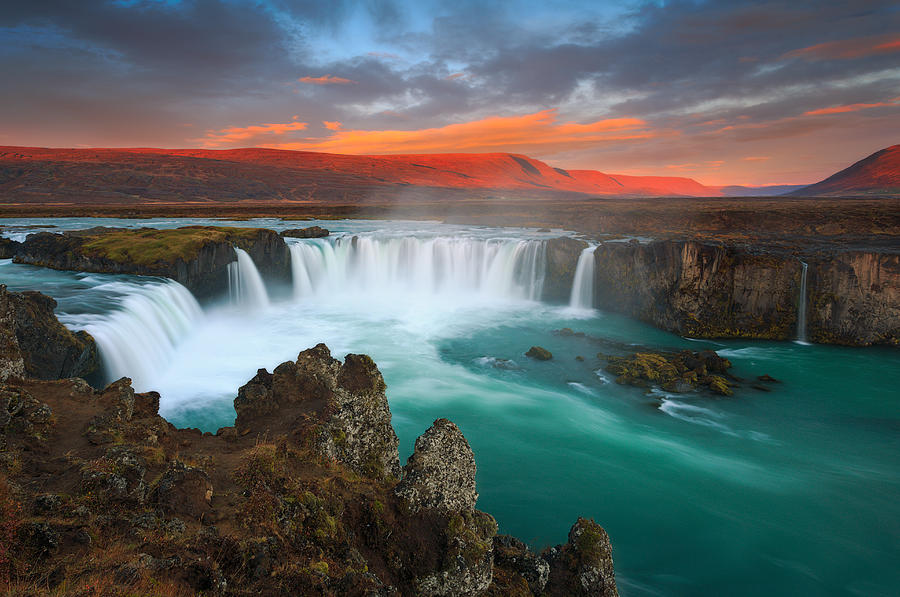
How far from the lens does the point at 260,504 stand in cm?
611

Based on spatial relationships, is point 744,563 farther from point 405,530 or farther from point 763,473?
point 405,530

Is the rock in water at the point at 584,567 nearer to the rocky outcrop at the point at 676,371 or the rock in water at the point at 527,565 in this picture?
the rock in water at the point at 527,565

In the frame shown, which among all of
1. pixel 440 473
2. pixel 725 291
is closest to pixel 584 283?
pixel 725 291

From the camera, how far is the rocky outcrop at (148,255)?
31.0 meters

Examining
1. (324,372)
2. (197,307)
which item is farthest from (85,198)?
(324,372)

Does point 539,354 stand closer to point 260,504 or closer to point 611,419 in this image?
point 611,419

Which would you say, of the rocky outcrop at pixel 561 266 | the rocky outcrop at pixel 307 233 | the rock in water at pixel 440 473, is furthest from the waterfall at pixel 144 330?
the rocky outcrop at pixel 561 266

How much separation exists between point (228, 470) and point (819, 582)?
1459 centimetres

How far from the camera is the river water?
1302 centimetres

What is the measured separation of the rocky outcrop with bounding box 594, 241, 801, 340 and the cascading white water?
1210 centimetres

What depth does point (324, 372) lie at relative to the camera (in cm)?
966

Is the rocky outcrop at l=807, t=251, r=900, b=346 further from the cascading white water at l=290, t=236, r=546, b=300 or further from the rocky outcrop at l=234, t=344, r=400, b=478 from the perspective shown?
the rocky outcrop at l=234, t=344, r=400, b=478

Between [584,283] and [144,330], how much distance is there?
31.3 meters

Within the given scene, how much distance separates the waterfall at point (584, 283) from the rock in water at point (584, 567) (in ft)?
105
